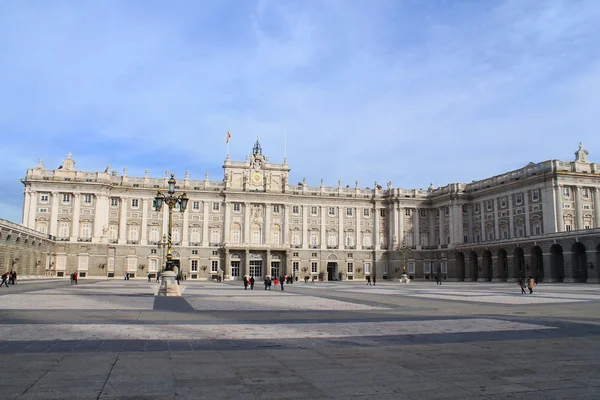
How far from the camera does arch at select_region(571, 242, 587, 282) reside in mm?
61500

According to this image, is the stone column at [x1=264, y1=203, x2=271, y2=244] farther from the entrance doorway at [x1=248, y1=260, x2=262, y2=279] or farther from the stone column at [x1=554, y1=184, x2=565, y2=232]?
the stone column at [x1=554, y1=184, x2=565, y2=232]

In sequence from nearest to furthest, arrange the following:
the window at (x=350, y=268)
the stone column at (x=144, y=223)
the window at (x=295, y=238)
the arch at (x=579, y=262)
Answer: the arch at (x=579, y=262)
the stone column at (x=144, y=223)
the window at (x=295, y=238)
the window at (x=350, y=268)

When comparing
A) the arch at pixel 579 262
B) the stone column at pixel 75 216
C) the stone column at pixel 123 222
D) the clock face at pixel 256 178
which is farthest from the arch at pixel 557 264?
the stone column at pixel 75 216

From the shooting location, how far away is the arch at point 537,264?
66.7m

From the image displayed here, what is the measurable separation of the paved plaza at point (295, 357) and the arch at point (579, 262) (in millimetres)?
47849

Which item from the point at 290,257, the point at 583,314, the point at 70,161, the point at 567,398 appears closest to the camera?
the point at 567,398

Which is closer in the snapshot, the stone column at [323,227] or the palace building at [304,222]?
the palace building at [304,222]

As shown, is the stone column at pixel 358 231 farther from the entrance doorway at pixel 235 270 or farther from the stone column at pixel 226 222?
the stone column at pixel 226 222

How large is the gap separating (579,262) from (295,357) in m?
63.8

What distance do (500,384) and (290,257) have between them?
7921cm

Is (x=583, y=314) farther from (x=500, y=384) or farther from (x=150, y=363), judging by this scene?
(x=150, y=363)

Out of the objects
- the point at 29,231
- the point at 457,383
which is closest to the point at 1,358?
the point at 457,383

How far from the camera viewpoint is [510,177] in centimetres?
7625

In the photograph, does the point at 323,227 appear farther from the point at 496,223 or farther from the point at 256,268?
the point at 496,223
